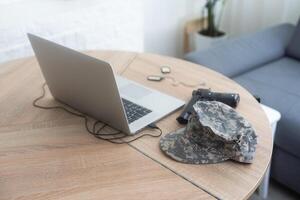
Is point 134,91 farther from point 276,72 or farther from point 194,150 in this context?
point 276,72

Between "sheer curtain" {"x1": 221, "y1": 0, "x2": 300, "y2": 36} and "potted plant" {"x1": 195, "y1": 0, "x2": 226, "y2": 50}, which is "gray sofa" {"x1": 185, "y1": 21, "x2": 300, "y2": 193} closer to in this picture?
"sheer curtain" {"x1": 221, "y1": 0, "x2": 300, "y2": 36}

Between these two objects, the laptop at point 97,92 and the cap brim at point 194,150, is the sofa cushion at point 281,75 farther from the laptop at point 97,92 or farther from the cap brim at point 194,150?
the cap brim at point 194,150

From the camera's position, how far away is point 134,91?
1300 millimetres

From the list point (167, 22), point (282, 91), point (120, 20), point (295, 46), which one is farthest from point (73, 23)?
point (295, 46)

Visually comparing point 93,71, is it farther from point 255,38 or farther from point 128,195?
point 255,38

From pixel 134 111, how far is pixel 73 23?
→ 1096 millimetres

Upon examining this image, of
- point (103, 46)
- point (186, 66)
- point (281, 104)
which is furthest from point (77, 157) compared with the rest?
point (103, 46)

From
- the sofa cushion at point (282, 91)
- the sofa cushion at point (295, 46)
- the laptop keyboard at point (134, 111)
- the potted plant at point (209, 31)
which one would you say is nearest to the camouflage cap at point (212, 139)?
the laptop keyboard at point (134, 111)

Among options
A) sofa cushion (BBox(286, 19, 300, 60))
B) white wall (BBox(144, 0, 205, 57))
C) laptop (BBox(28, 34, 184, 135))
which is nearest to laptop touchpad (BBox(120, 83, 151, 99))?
laptop (BBox(28, 34, 184, 135))

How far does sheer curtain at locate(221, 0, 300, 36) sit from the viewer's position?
2533 millimetres

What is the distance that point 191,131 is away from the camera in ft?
3.32

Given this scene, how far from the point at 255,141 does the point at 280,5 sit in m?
1.87

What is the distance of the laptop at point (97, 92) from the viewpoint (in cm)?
98

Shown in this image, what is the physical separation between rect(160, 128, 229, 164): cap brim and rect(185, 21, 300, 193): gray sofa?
2.51 feet
